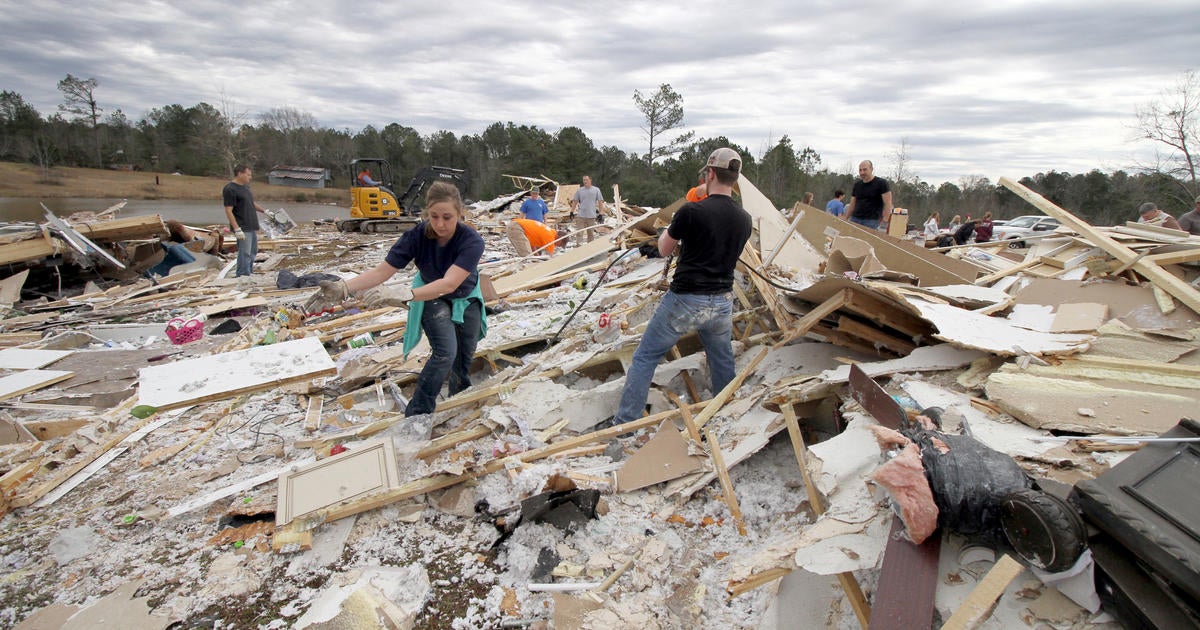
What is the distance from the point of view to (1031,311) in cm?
347

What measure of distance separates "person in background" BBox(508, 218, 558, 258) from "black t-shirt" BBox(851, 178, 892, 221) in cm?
431

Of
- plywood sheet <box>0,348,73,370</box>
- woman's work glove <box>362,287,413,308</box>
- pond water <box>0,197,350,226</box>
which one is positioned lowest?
plywood sheet <box>0,348,73,370</box>

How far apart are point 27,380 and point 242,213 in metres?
4.18

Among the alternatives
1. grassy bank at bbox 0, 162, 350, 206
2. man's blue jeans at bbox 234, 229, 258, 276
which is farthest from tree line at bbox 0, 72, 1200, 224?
man's blue jeans at bbox 234, 229, 258, 276

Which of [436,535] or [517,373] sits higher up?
[517,373]

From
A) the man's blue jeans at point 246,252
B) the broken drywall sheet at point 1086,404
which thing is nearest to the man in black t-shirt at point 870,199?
the broken drywall sheet at point 1086,404

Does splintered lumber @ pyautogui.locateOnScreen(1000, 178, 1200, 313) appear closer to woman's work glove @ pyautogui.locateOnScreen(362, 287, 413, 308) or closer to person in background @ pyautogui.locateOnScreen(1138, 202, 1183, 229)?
person in background @ pyautogui.locateOnScreen(1138, 202, 1183, 229)

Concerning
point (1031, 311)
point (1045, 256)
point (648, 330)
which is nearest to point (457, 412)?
point (648, 330)

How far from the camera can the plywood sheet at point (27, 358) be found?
473cm

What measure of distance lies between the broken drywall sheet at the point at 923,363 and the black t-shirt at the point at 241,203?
27.4 ft

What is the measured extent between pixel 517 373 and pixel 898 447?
2.82 meters

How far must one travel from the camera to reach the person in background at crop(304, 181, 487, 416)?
3.19 meters

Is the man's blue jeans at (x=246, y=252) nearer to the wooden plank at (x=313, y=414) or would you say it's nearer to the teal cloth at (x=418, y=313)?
the wooden plank at (x=313, y=414)

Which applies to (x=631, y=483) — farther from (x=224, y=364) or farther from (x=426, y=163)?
(x=426, y=163)
